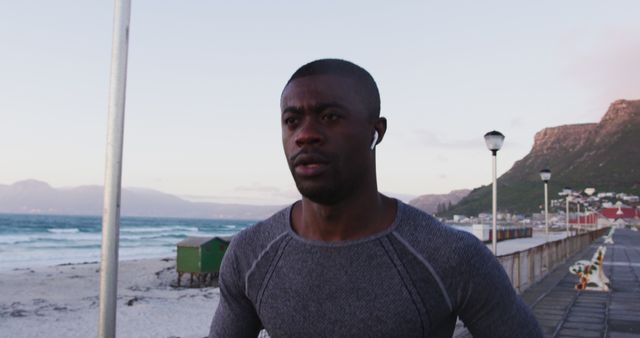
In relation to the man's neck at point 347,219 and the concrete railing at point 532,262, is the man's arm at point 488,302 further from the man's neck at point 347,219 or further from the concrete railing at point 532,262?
the concrete railing at point 532,262

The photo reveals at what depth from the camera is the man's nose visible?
1177 mm

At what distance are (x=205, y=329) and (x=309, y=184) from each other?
40.6ft

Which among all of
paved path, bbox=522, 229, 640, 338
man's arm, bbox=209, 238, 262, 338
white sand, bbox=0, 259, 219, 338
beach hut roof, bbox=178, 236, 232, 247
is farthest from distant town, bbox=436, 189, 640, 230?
man's arm, bbox=209, 238, 262, 338

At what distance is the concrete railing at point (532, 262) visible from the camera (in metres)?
10.6

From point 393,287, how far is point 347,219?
189 millimetres

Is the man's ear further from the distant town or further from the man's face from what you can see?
the distant town

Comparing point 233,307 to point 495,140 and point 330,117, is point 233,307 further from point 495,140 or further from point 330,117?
point 495,140

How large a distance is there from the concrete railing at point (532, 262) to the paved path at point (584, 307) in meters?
0.25

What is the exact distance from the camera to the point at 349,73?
1233mm

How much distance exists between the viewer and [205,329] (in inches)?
498

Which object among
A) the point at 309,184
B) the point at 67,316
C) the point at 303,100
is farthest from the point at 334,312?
the point at 67,316

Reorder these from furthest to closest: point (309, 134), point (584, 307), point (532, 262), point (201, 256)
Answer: point (201, 256)
point (532, 262)
point (584, 307)
point (309, 134)

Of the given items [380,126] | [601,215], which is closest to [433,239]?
[380,126]

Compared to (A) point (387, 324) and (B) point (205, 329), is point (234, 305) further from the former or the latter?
(B) point (205, 329)
